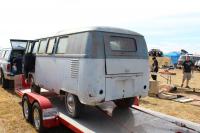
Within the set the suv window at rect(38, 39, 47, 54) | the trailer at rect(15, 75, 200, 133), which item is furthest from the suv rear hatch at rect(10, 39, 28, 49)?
the trailer at rect(15, 75, 200, 133)

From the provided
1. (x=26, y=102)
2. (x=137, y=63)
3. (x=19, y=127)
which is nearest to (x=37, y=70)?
(x=26, y=102)

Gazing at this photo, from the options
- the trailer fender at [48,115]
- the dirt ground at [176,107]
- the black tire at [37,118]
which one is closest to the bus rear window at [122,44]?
the trailer fender at [48,115]

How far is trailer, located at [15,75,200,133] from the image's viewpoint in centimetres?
564

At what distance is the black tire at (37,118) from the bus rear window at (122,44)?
2.38m

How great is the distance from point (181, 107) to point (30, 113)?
Result: 19.5ft

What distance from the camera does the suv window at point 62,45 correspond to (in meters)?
6.70

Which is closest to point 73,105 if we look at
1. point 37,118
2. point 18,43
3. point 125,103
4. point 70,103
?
point 70,103

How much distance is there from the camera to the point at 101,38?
591 centimetres

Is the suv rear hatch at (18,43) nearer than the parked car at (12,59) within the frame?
Yes

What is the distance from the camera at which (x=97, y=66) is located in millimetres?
5742

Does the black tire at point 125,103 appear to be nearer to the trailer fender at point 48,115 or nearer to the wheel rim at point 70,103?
the wheel rim at point 70,103

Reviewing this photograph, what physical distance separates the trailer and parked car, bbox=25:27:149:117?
0.34 metres

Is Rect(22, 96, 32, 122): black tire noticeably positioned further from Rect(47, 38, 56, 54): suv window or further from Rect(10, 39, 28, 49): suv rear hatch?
Rect(10, 39, 28, 49): suv rear hatch

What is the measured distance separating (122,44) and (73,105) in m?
1.87
